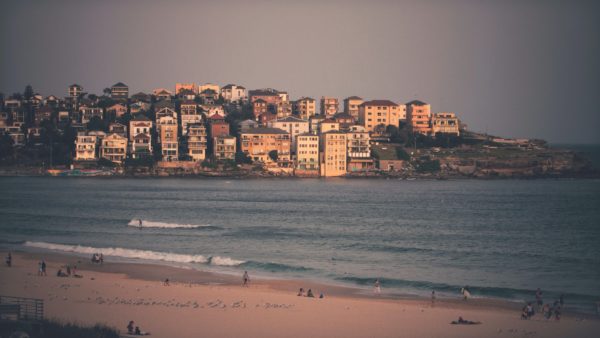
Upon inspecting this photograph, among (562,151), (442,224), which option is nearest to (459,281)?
(442,224)

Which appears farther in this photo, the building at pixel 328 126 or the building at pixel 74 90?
the building at pixel 74 90

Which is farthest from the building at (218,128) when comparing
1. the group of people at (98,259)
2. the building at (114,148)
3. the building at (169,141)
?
the group of people at (98,259)

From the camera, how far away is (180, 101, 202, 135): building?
109938 mm

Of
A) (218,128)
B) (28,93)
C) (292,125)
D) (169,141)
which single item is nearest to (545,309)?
(169,141)

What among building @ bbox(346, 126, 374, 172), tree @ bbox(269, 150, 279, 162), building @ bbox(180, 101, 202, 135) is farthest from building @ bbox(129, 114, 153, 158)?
building @ bbox(346, 126, 374, 172)

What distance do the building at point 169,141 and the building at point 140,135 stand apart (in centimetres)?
197

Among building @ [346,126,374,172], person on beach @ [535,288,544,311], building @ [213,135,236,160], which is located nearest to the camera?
person on beach @ [535,288,544,311]

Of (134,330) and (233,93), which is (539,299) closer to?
(134,330)

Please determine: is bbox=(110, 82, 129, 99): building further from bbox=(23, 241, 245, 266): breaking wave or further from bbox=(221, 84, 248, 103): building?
bbox=(23, 241, 245, 266): breaking wave

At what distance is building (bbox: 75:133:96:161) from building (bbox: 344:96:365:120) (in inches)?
1563

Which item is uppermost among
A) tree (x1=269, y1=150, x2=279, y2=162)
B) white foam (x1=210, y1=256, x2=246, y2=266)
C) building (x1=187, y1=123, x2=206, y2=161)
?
building (x1=187, y1=123, x2=206, y2=161)

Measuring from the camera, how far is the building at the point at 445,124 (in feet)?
382

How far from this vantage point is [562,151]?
11769cm

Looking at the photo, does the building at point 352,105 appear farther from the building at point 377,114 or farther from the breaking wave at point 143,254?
the breaking wave at point 143,254
